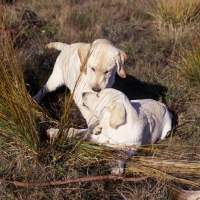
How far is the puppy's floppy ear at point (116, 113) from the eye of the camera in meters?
2.53

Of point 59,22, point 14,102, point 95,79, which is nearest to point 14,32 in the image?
point 59,22

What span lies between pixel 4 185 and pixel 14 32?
256 cm

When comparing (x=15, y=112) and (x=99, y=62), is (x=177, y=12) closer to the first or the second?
(x=99, y=62)

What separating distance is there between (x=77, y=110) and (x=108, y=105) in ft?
2.66

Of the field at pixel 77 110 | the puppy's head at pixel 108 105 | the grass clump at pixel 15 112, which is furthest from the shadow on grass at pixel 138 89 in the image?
the grass clump at pixel 15 112

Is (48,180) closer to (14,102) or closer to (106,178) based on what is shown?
(106,178)

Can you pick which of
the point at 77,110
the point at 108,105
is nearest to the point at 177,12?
the point at 77,110

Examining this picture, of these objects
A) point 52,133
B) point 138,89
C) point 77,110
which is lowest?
point 138,89

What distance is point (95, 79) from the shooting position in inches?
124

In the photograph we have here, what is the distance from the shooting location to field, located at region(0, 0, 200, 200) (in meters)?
2.57

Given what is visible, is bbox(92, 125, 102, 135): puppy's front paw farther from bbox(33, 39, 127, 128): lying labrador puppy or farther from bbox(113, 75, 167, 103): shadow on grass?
bbox(113, 75, 167, 103): shadow on grass

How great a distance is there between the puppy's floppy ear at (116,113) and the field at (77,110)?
262 mm

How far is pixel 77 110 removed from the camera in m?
3.37

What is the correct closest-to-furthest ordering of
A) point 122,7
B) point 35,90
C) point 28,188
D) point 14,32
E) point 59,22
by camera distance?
point 28,188 → point 35,90 → point 14,32 → point 59,22 → point 122,7
